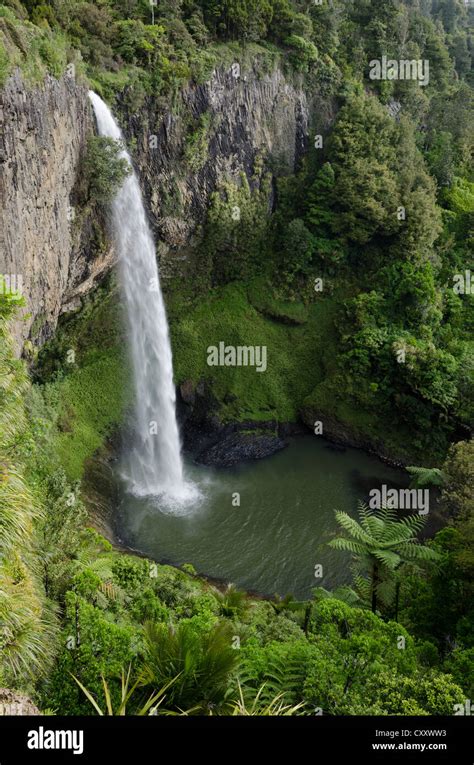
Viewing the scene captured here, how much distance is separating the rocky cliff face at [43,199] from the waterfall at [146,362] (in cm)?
164

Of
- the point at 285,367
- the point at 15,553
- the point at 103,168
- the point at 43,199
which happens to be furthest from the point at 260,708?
the point at 285,367

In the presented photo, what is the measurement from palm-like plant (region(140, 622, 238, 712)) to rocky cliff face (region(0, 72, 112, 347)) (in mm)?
9940

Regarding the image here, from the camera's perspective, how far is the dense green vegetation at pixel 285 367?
687cm

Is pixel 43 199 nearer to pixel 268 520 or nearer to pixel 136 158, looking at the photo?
pixel 136 158

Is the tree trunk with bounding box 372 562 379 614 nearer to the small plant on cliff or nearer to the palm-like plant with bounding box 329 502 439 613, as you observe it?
the palm-like plant with bounding box 329 502 439 613

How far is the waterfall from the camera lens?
1945 centimetres

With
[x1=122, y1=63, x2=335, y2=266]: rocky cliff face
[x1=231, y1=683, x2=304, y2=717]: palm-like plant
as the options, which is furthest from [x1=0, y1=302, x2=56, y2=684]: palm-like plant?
[x1=122, y1=63, x2=335, y2=266]: rocky cliff face

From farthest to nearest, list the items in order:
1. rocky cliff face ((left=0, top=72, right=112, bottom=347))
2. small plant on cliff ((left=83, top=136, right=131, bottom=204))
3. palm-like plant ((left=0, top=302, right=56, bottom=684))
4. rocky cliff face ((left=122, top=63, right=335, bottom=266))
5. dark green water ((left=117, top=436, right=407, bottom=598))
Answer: rocky cliff face ((left=122, top=63, right=335, bottom=266))
small plant on cliff ((left=83, top=136, right=131, bottom=204))
dark green water ((left=117, top=436, right=407, bottom=598))
rocky cliff face ((left=0, top=72, right=112, bottom=347))
palm-like plant ((left=0, top=302, right=56, bottom=684))

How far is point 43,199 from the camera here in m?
14.8

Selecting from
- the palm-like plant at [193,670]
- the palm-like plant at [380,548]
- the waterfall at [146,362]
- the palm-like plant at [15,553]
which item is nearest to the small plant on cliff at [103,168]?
the waterfall at [146,362]

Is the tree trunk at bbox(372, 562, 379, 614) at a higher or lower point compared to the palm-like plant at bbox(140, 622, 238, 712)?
lower

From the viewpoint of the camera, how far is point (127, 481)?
19844 millimetres

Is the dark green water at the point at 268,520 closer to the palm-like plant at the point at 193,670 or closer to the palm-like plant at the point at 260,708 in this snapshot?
the palm-like plant at the point at 260,708
